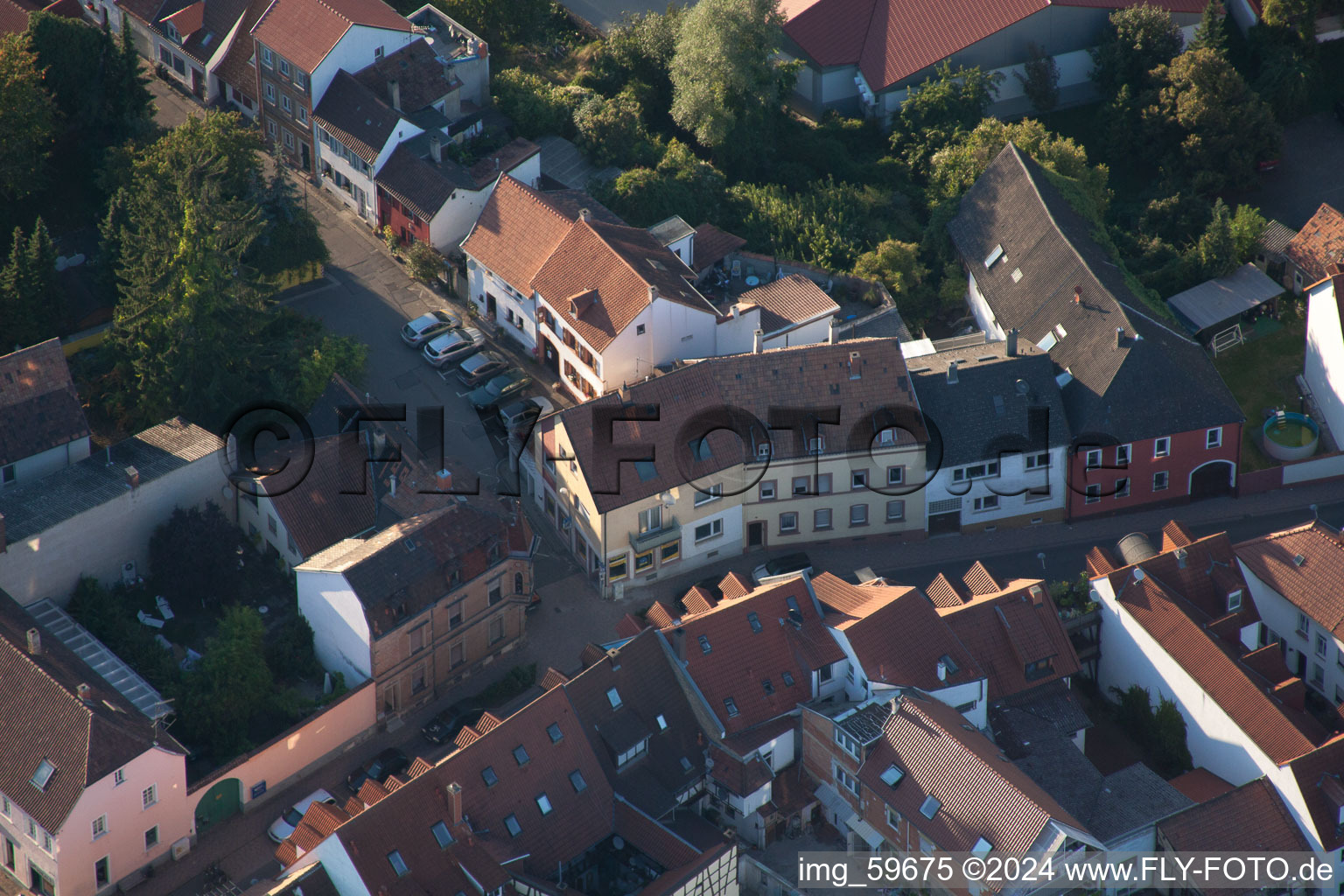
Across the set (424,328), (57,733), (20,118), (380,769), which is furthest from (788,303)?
(57,733)

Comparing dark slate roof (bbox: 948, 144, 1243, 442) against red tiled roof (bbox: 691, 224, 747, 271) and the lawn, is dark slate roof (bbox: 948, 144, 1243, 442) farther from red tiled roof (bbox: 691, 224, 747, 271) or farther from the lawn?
red tiled roof (bbox: 691, 224, 747, 271)

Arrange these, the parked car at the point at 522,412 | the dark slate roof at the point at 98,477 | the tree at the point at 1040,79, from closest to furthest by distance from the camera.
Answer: the dark slate roof at the point at 98,477 → the parked car at the point at 522,412 → the tree at the point at 1040,79

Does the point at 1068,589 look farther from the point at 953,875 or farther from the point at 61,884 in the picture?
the point at 61,884

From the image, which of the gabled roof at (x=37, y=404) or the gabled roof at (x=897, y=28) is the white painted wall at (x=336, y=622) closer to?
the gabled roof at (x=37, y=404)

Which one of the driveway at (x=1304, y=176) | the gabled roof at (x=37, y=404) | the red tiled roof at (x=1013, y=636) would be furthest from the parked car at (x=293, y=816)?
the driveway at (x=1304, y=176)

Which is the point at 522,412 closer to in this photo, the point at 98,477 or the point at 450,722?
the point at 450,722

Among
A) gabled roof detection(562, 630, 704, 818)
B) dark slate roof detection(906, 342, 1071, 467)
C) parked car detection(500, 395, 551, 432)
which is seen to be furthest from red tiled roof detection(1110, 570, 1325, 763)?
parked car detection(500, 395, 551, 432)
